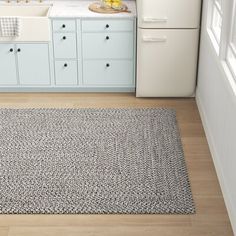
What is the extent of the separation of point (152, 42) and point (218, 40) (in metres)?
0.75

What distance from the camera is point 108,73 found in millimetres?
4824

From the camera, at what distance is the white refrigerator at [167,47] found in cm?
445

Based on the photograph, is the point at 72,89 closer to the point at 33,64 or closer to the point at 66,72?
the point at 66,72

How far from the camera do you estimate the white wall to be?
3240 millimetres

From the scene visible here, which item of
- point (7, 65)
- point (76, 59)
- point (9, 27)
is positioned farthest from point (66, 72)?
point (9, 27)

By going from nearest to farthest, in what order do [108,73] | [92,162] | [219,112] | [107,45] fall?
[219,112]
[92,162]
[107,45]
[108,73]

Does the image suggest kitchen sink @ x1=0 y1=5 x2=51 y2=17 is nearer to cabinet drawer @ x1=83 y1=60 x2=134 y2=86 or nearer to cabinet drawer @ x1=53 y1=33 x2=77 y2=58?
cabinet drawer @ x1=53 y1=33 x2=77 y2=58

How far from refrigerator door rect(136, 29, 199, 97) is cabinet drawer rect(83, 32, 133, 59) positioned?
15 centimetres

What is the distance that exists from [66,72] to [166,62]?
885mm

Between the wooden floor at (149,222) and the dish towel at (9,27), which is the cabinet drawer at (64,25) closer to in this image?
the dish towel at (9,27)

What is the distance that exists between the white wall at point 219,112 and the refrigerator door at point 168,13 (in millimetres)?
108

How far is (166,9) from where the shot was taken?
445 cm

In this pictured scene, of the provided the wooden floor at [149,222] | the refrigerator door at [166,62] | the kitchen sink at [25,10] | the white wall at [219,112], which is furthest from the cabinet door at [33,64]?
the wooden floor at [149,222]

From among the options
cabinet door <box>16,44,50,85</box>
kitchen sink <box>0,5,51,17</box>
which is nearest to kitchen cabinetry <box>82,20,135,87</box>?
cabinet door <box>16,44,50,85</box>
